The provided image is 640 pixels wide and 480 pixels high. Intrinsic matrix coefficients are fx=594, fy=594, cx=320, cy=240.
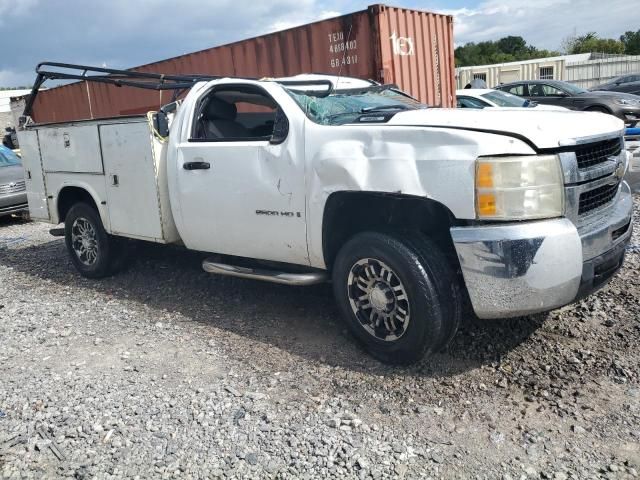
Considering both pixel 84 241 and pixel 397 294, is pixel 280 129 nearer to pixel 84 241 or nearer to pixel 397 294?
pixel 397 294

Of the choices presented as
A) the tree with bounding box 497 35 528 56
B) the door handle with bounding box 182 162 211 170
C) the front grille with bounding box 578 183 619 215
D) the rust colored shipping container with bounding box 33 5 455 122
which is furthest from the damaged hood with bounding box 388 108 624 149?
the tree with bounding box 497 35 528 56

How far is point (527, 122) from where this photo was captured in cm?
326

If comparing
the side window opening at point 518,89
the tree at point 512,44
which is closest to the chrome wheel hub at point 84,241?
the side window opening at point 518,89

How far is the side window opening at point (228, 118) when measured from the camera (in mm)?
4719

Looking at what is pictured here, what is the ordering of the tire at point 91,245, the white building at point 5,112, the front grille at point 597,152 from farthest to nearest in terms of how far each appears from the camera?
the white building at point 5,112, the tire at point 91,245, the front grille at point 597,152

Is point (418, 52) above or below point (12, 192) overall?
above

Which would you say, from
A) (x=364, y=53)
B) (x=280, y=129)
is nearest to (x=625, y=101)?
(x=364, y=53)

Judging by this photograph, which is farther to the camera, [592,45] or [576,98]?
[592,45]

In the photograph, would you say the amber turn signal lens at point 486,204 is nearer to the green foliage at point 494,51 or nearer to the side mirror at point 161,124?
the side mirror at point 161,124

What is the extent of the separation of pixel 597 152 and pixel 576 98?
44.6 feet

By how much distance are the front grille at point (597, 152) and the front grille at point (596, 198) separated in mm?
163

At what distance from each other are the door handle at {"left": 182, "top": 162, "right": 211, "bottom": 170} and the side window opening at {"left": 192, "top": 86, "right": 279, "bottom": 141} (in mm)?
217

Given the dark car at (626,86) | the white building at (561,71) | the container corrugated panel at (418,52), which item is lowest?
the dark car at (626,86)

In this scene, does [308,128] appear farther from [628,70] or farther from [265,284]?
[628,70]
